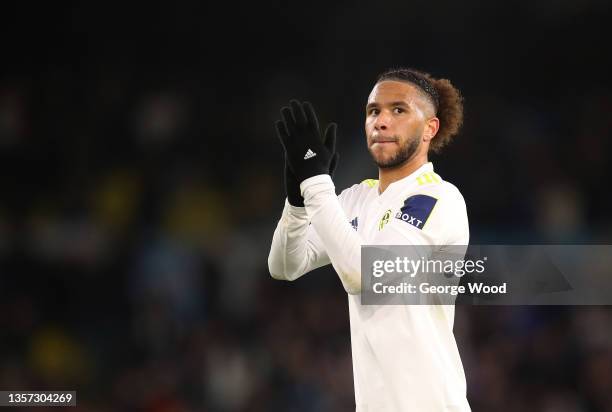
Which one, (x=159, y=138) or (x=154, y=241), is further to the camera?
(x=159, y=138)

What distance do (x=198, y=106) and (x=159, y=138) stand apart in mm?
460

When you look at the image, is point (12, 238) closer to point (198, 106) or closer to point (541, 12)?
point (198, 106)

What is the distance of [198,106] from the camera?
26.4ft

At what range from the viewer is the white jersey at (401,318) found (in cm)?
288

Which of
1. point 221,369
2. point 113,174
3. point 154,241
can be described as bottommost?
point 221,369

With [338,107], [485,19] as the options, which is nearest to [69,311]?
[338,107]

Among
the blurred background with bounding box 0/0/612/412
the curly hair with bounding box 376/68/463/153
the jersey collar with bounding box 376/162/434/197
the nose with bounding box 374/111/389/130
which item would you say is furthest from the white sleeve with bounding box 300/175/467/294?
the blurred background with bounding box 0/0/612/412

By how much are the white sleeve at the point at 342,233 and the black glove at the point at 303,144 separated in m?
0.04

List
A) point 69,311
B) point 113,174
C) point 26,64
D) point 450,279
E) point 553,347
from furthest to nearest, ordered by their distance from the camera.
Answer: point 26,64 → point 113,174 → point 69,311 → point 553,347 → point 450,279

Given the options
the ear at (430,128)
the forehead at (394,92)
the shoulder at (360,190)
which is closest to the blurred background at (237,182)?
the shoulder at (360,190)

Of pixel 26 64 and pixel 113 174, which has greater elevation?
pixel 26 64

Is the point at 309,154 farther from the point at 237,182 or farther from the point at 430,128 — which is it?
the point at 237,182

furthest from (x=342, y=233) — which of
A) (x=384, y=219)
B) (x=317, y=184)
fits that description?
(x=384, y=219)

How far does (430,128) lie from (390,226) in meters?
0.49
